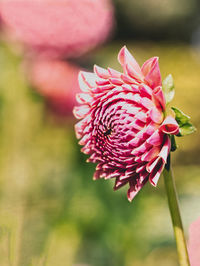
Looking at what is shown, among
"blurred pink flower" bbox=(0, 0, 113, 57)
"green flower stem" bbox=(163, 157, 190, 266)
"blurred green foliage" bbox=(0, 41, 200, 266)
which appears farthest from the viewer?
"blurred pink flower" bbox=(0, 0, 113, 57)

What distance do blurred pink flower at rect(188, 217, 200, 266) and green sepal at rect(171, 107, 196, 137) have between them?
0.09 metres

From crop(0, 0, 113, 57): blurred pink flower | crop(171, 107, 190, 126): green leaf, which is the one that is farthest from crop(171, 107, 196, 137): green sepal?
crop(0, 0, 113, 57): blurred pink flower

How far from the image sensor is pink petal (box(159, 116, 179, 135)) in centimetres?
42

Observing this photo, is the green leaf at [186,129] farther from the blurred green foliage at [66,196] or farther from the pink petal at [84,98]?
the blurred green foliage at [66,196]

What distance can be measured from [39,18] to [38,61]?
0.49ft

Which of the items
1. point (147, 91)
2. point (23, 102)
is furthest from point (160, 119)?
point (23, 102)

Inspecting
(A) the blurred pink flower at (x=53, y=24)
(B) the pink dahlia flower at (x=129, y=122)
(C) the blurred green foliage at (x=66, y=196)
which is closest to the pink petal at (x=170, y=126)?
(B) the pink dahlia flower at (x=129, y=122)

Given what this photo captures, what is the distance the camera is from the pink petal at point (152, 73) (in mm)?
435

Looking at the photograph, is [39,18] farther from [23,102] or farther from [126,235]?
[126,235]

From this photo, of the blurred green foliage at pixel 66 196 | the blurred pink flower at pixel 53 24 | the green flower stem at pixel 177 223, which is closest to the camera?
the green flower stem at pixel 177 223

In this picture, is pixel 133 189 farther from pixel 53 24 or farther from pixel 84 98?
pixel 53 24

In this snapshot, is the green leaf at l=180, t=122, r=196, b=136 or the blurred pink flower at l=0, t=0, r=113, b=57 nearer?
the green leaf at l=180, t=122, r=196, b=136

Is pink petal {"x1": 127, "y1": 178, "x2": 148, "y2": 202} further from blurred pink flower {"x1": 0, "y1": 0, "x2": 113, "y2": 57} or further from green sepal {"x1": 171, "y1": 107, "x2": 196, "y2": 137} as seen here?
blurred pink flower {"x1": 0, "y1": 0, "x2": 113, "y2": 57}

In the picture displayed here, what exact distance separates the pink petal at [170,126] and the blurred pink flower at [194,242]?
9cm
